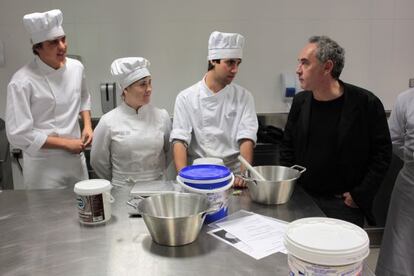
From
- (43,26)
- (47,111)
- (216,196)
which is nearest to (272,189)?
(216,196)

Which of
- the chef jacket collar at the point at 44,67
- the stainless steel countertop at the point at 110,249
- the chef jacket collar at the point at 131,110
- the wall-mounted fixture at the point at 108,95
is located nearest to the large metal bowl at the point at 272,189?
the stainless steel countertop at the point at 110,249

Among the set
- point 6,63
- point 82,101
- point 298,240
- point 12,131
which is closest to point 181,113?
point 82,101

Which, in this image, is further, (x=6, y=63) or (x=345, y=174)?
(x=6, y=63)

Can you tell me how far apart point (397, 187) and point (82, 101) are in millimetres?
1611

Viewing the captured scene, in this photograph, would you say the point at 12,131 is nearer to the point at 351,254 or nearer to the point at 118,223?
the point at 118,223

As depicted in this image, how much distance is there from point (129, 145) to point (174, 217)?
79 cm

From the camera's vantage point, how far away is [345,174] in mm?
1701

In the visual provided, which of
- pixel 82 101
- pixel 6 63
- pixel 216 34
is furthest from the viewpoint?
pixel 6 63

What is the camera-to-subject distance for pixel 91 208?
122 cm

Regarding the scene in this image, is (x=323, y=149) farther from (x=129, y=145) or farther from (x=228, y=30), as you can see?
(x=228, y=30)

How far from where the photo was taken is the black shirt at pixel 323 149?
1.69 m

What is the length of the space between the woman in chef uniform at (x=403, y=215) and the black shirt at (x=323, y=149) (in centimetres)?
34

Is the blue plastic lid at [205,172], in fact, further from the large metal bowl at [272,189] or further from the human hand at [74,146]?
the human hand at [74,146]

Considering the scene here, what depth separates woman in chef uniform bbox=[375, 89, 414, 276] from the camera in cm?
177
